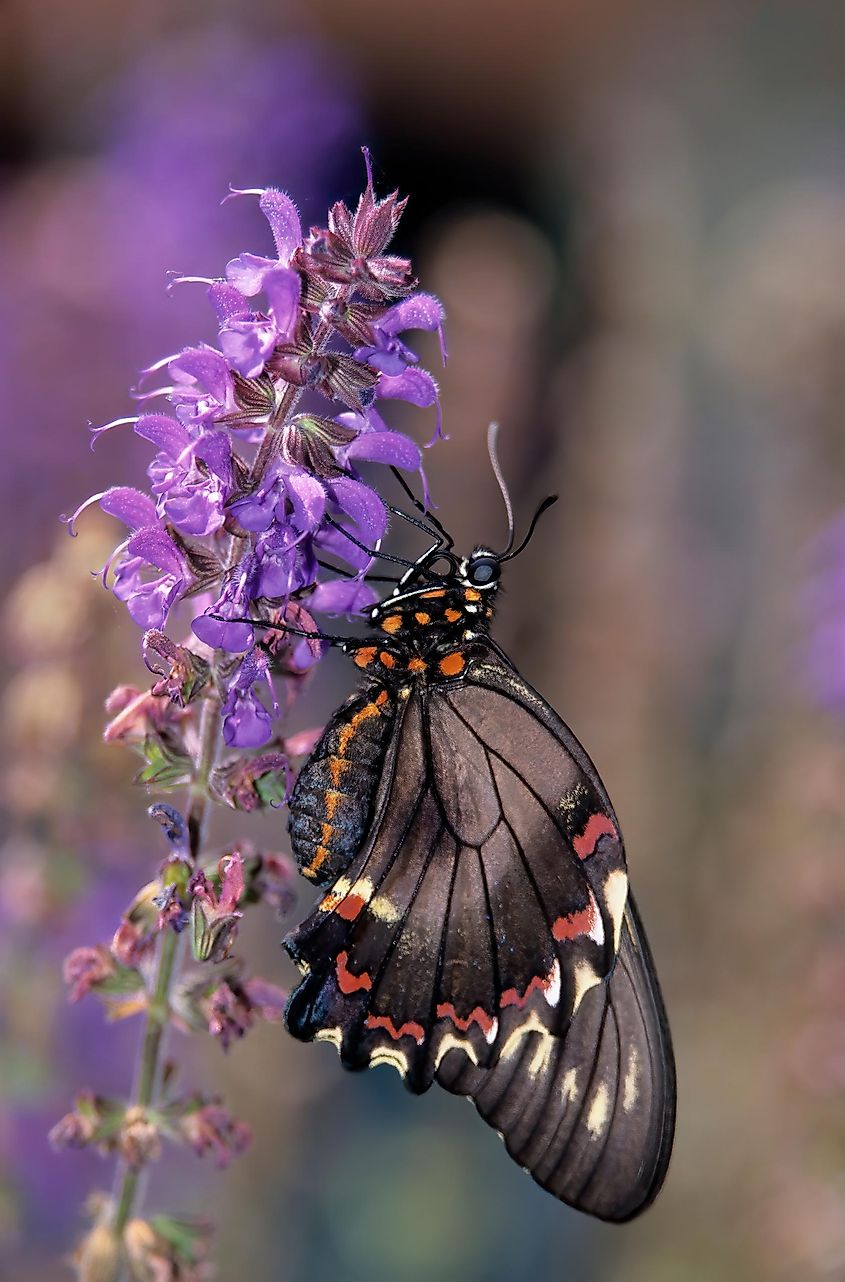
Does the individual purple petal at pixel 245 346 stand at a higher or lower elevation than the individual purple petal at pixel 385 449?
lower

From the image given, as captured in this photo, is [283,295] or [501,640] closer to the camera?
[283,295]

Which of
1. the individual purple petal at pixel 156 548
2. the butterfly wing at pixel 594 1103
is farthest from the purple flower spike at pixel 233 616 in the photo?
the butterfly wing at pixel 594 1103

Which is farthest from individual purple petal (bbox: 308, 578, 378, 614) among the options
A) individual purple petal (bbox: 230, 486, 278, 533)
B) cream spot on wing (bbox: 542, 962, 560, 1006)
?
cream spot on wing (bbox: 542, 962, 560, 1006)

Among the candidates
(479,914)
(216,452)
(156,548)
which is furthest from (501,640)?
(216,452)

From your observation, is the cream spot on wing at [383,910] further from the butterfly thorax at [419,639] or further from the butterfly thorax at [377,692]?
the butterfly thorax at [419,639]

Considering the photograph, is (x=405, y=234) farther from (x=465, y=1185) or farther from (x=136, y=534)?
(x=136, y=534)

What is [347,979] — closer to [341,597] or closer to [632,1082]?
[632,1082]
